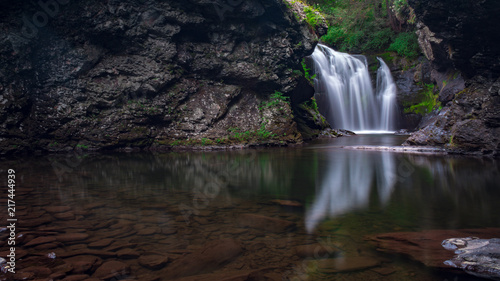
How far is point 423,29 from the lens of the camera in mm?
14391

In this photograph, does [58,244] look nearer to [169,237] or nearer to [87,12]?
[169,237]

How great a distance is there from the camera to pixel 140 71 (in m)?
12.5

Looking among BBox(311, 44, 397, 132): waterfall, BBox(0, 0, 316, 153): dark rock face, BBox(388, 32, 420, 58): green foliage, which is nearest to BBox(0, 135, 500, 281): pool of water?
BBox(0, 0, 316, 153): dark rock face

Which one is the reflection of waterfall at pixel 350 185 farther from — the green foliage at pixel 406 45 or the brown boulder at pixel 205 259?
the green foliage at pixel 406 45

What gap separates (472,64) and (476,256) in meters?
8.93

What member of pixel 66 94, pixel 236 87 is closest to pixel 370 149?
pixel 236 87

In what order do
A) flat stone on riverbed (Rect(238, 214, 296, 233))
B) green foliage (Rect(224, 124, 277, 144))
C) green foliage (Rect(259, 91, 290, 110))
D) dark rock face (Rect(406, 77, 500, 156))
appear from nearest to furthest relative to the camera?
flat stone on riverbed (Rect(238, 214, 296, 233)) → dark rock face (Rect(406, 77, 500, 156)) → green foliage (Rect(224, 124, 277, 144)) → green foliage (Rect(259, 91, 290, 110))

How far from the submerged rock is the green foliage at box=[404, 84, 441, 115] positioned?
18.2 meters

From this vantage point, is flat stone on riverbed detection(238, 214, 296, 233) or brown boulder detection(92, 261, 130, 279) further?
flat stone on riverbed detection(238, 214, 296, 233)

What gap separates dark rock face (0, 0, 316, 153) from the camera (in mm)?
10750

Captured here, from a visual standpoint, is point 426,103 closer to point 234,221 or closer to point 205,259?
point 234,221

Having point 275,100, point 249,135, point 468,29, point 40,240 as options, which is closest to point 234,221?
point 40,240

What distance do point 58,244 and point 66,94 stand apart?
1110 centimetres

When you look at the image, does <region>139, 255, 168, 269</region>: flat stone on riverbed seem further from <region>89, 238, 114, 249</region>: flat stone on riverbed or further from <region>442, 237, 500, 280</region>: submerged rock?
<region>442, 237, 500, 280</region>: submerged rock
